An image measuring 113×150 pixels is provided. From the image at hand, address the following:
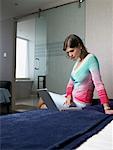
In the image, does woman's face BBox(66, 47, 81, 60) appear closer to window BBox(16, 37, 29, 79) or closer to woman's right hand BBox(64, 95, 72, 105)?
woman's right hand BBox(64, 95, 72, 105)

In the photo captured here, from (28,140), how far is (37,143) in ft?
0.13

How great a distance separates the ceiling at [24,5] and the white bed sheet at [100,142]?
3036mm

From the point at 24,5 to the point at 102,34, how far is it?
1.63m

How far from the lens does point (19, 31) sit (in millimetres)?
5953

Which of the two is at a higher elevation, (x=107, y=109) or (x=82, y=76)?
(x=82, y=76)

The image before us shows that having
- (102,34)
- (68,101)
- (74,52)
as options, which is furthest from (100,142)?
(102,34)

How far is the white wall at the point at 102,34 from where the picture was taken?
2838mm

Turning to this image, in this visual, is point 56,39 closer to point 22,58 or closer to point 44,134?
point 44,134

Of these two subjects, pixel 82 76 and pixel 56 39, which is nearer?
pixel 82 76

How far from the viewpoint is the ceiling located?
358 centimetres

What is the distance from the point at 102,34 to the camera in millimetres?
2920

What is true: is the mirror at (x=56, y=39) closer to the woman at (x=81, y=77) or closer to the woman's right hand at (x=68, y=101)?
the woman at (x=81, y=77)

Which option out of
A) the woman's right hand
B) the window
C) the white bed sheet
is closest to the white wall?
the woman's right hand

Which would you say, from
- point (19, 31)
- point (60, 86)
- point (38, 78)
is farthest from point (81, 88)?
point (19, 31)
